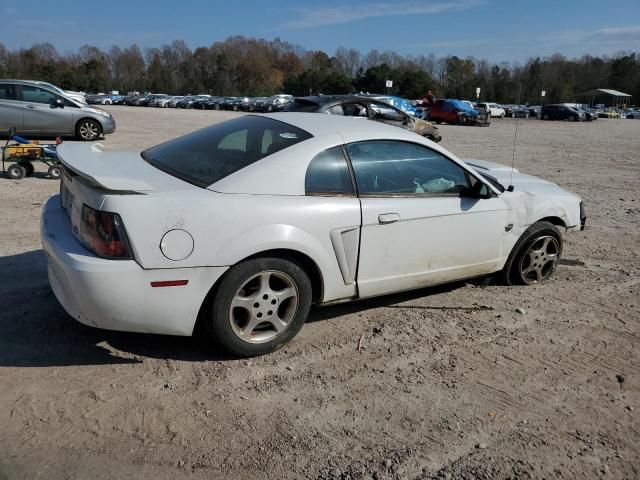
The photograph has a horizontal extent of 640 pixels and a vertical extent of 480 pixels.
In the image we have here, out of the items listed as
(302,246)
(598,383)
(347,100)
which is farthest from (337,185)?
(347,100)

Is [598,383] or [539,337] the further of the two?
[539,337]

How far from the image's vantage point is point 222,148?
4.05m

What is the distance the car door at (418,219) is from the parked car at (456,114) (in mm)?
32191

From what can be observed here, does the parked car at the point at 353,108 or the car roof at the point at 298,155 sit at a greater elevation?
the parked car at the point at 353,108

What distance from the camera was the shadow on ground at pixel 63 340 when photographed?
3488 mm

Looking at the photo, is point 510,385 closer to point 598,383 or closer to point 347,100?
point 598,383

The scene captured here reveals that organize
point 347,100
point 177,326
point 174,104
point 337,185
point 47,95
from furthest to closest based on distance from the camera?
1. point 174,104
2. point 47,95
3. point 347,100
4. point 337,185
5. point 177,326

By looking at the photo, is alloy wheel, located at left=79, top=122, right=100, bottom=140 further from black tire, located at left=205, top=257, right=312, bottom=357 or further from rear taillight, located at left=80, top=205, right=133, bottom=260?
black tire, located at left=205, top=257, right=312, bottom=357

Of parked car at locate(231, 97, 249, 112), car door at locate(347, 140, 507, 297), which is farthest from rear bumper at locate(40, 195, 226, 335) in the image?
parked car at locate(231, 97, 249, 112)

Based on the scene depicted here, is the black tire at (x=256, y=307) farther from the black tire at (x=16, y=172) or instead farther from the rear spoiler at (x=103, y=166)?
the black tire at (x=16, y=172)

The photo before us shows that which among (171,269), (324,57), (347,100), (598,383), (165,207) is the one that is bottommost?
(598,383)

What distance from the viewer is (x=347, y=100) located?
12.8 m

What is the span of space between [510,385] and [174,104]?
6486 cm

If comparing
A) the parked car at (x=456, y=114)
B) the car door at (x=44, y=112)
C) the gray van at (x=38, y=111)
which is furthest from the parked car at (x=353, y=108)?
the parked car at (x=456, y=114)
